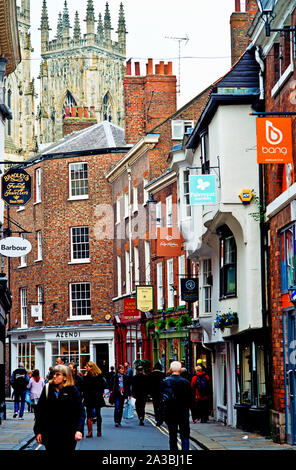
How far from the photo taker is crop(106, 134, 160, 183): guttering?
39375 mm

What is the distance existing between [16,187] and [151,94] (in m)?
19.2

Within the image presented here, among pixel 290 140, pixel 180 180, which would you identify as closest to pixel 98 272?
pixel 180 180

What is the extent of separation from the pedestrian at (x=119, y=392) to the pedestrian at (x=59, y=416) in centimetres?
1246

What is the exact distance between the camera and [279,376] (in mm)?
18688

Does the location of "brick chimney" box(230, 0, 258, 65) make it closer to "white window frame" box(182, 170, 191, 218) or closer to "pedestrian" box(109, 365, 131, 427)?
"white window frame" box(182, 170, 191, 218)

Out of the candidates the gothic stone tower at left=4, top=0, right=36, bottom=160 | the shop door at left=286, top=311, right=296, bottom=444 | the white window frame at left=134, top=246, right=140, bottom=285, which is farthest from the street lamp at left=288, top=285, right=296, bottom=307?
the gothic stone tower at left=4, top=0, right=36, bottom=160

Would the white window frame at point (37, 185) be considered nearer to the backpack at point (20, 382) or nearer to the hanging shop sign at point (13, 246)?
the backpack at point (20, 382)

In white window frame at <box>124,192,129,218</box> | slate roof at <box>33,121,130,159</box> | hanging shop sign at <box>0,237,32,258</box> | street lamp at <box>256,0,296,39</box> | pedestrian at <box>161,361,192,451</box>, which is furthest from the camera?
slate roof at <box>33,121,130,159</box>

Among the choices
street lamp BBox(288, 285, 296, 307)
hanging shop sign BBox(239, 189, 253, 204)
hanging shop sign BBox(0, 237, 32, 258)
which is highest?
hanging shop sign BBox(239, 189, 253, 204)

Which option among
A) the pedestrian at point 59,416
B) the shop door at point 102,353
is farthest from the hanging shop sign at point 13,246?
the shop door at point 102,353

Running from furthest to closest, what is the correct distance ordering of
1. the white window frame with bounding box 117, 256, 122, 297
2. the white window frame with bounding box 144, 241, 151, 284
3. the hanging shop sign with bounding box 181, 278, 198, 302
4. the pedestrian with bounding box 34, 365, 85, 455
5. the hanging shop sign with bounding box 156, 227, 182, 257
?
1. the white window frame with bounding box 117, 256, 122, 297
2. the white window frame with bounding box 144, 241, 151, 284
3. the hanging shop sign with bounding box 156, 227, 182, 257
4. the hanging shop sign with bounding box 181, 278, 198, 302
5. the pedestrian with bounding box 34, 365, 85, 455

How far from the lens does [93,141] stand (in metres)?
50.8

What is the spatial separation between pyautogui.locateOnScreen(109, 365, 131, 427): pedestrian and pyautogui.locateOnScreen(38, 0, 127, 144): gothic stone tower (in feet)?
311
